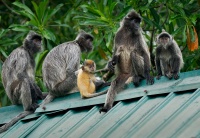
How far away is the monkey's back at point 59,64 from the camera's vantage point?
43.8 feet

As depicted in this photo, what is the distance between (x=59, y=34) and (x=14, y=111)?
546 centimetres

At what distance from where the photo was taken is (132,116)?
8.52 meters

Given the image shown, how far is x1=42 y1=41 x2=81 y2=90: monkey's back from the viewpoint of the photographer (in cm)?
1334

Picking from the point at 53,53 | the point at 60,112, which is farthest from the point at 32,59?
the point at 60,112

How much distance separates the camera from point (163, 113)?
8211mm

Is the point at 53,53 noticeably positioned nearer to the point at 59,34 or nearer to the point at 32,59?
the point at 32,59

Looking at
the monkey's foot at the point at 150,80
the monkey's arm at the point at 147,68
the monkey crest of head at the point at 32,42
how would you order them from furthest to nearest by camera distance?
the monkey crest of head at the point at 32,42, the monkey's arm at the point at 147,68, the monkey's foot at the point at 150,80

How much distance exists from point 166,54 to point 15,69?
3248 mm

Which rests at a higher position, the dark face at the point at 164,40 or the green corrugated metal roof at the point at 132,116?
the dark face at the point at 164,40

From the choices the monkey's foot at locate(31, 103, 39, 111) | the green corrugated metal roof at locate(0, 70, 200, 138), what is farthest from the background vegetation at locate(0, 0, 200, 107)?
the green corrugated metal roof at locate(0, 70, 200, 138)

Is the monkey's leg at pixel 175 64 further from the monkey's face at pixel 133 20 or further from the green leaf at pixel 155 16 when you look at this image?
the green leaf at pixel 155 16

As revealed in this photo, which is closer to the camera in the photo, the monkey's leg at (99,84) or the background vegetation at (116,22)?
the monkey's leg at (99,84)

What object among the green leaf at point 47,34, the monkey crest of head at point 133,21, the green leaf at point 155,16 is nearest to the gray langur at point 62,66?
the green leaf at point 47,34

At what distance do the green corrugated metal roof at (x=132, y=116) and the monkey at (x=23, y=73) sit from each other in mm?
2058
